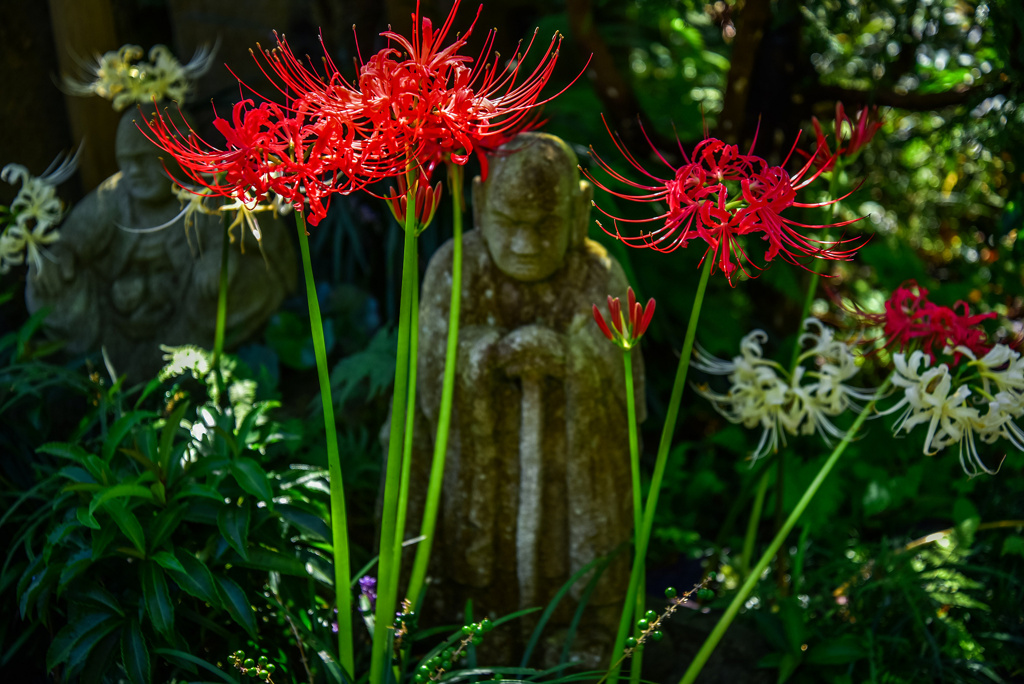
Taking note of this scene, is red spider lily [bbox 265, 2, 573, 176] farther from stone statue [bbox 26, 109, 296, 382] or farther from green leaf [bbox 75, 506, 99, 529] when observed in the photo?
stone statue [bbox 26, 109, 296, 382]

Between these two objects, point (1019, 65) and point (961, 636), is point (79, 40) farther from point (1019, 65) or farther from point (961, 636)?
point (961, 636)

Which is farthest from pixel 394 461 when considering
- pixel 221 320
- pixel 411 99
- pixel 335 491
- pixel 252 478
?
pixel 221 320

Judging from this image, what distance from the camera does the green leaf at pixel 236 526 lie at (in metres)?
1.95

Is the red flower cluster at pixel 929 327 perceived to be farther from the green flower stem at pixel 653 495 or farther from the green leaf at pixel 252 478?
the green leaf at pixel 252 478

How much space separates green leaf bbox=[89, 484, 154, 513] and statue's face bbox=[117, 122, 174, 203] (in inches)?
64.9

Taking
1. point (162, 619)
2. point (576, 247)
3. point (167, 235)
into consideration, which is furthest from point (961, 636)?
point (167, 235)

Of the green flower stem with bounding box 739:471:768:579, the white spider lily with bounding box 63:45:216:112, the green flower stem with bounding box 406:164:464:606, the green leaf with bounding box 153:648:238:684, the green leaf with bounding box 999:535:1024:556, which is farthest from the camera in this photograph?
the white spider lily with bounding box 63:45:216:112

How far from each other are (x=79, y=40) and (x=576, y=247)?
2918 mm

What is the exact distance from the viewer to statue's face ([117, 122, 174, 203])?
10.6ft

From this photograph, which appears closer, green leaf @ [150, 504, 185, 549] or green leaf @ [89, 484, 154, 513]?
green leaf @ [89, 484, 154, 513]

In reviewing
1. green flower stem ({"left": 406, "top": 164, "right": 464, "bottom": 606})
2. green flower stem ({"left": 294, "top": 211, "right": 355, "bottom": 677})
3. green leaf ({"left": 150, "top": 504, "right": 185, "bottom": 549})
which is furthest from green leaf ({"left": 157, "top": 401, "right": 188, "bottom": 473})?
green flower stem ({"left": 406, "top": 164, "right": 464, "bottom": 606})

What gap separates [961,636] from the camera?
2434 mm

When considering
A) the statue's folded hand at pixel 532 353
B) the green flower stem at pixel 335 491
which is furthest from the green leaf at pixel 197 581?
the statue's folded hand at pixel 532 353

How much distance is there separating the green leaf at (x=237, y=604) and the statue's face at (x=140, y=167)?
189cm
